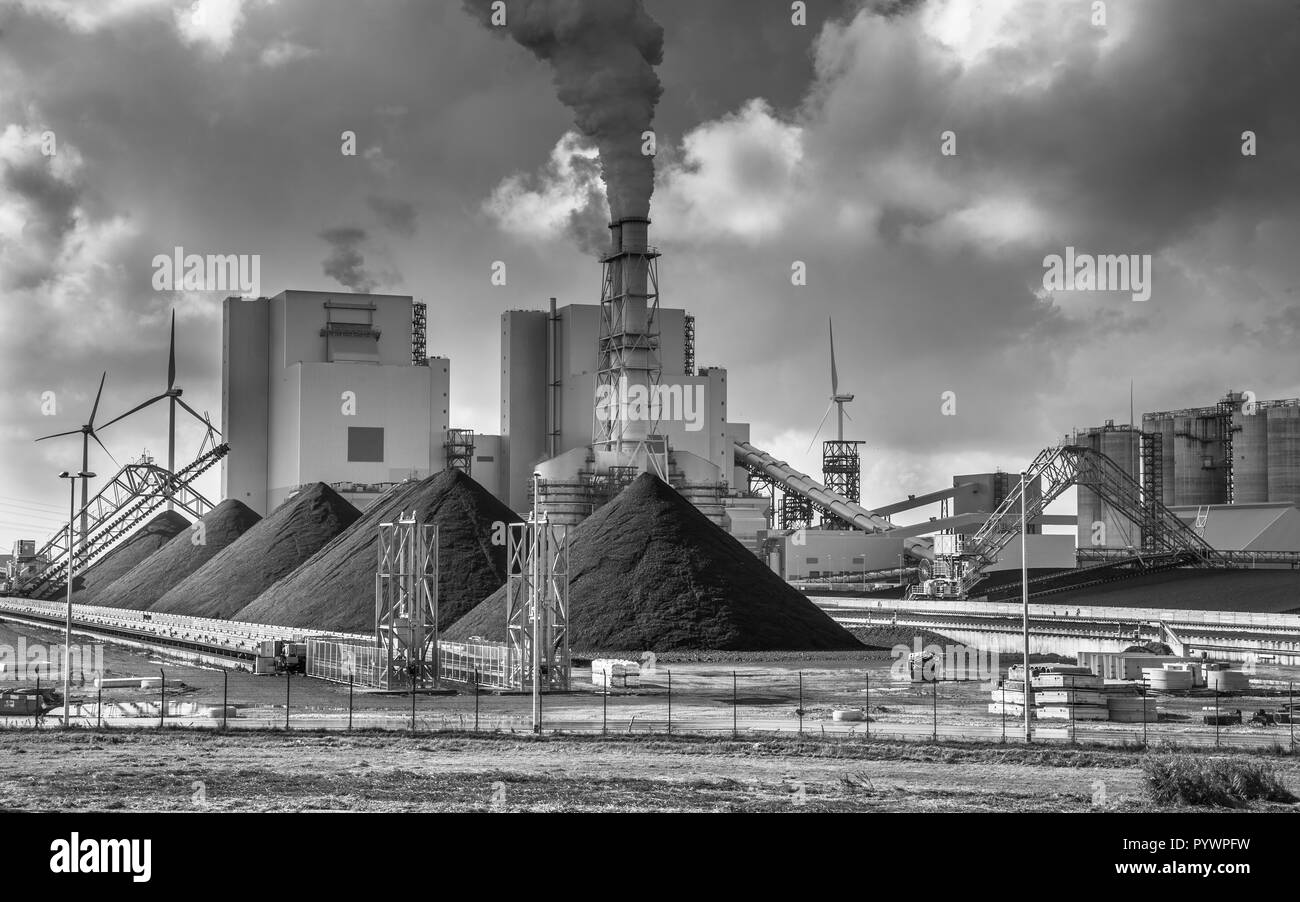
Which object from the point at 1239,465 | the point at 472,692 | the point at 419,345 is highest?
the point at 419,345

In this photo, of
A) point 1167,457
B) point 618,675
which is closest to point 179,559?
point 618,675

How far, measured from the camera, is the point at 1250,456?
120 metres

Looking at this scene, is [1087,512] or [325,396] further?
[1087,512]

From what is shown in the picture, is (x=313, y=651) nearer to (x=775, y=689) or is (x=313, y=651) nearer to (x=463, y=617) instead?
(x=463, y=617)

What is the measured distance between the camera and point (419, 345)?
127 meters

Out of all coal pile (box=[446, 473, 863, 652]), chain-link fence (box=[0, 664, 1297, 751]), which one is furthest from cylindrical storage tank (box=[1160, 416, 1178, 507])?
chain-link fence (box=[0, 664, 1297, 751])

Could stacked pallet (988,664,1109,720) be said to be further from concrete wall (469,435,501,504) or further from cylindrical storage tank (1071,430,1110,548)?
cylindrical storage tank (1071,430,1110,548)

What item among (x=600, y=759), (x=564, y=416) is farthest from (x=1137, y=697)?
(x=564, y=416)

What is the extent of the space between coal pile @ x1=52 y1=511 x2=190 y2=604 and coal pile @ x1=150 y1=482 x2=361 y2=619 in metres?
25.1

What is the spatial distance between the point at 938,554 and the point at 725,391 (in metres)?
27.2

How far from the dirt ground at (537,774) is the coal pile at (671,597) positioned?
27.1 meters

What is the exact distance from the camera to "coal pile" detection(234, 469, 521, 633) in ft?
232

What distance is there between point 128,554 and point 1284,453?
96.4 metres

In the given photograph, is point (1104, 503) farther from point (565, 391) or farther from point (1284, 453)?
point (565, 391)
